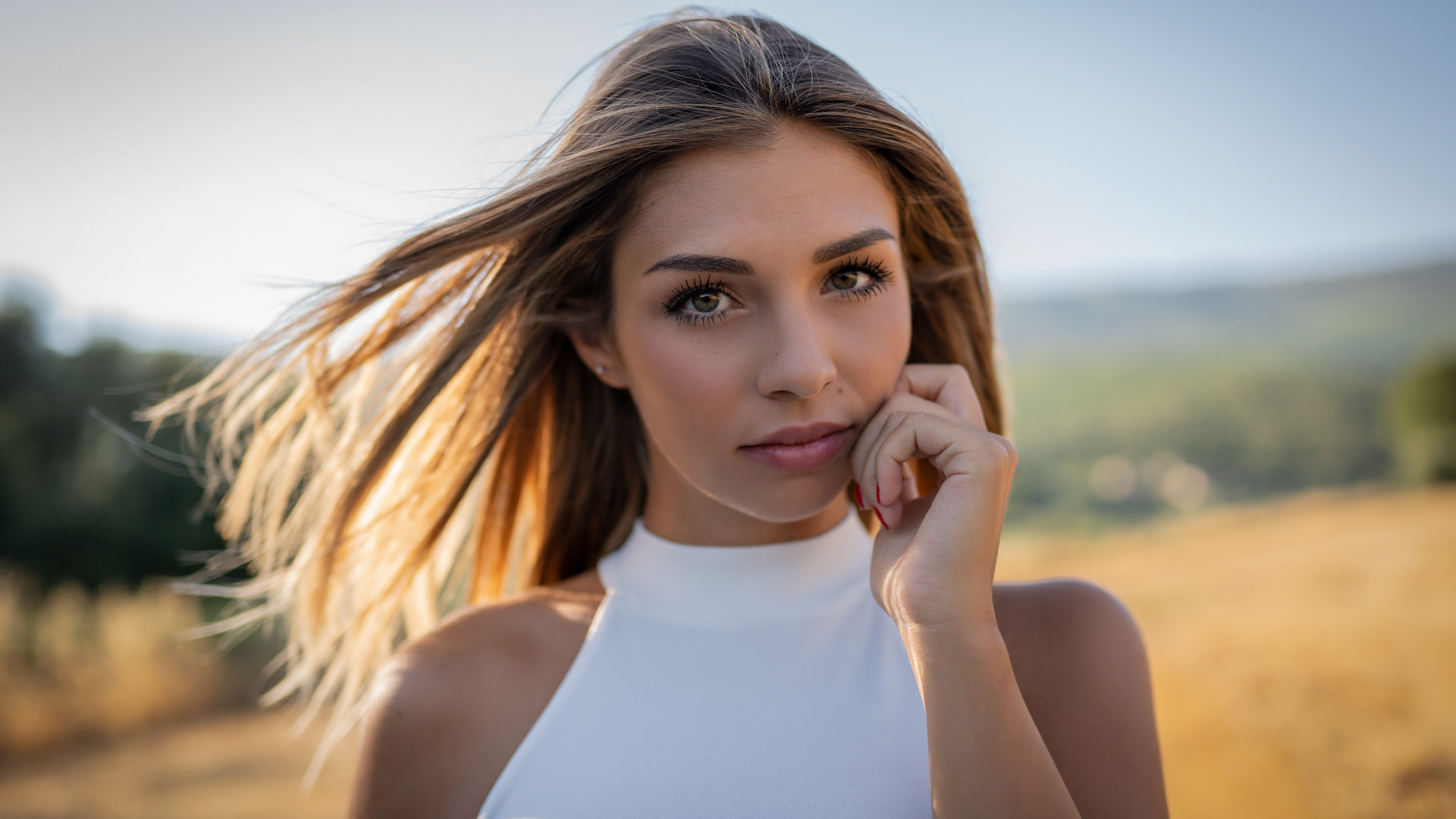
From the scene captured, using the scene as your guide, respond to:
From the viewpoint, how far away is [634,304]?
226 cm

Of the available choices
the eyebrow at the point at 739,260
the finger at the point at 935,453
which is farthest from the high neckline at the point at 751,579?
the eyebrow at the point at 739,260

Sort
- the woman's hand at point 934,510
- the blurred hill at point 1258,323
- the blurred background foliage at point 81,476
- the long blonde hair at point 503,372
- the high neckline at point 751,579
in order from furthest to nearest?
the blurred hill at point 1258,323
the blurred background foliage at point 81,476
the high neckline at point 751,579
the long blonde hair at point 503,372
the woman's hand at point 934,510

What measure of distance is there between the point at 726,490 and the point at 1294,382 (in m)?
21.6

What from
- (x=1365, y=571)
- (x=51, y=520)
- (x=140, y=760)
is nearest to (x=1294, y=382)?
(x=1365, y=571)

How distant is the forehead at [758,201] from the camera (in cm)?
204

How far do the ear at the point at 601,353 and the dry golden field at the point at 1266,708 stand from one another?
6.42 ft

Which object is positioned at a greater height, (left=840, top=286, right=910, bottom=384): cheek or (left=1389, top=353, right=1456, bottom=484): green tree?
(left=840, top=286, right=910, bottom=384): cheek

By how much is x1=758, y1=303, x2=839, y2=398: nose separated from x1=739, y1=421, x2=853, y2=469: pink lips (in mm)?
132

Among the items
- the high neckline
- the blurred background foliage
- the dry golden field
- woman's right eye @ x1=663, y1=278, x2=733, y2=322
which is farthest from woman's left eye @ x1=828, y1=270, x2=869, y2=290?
the blurred background foliage

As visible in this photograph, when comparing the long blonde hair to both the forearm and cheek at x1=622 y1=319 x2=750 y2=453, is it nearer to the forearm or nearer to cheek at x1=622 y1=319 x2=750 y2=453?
cheek at x1=622 y1=319 x2=750 y2=453

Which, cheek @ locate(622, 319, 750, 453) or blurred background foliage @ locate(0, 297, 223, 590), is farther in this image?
blurred background foliage @ locate(0, 297, 223, 590)

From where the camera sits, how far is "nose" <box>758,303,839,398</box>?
197 centimetres

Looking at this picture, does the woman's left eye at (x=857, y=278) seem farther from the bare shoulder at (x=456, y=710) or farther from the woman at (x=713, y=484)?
the bare shoulder at (x=456, y=710)

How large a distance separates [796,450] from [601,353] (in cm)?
79
